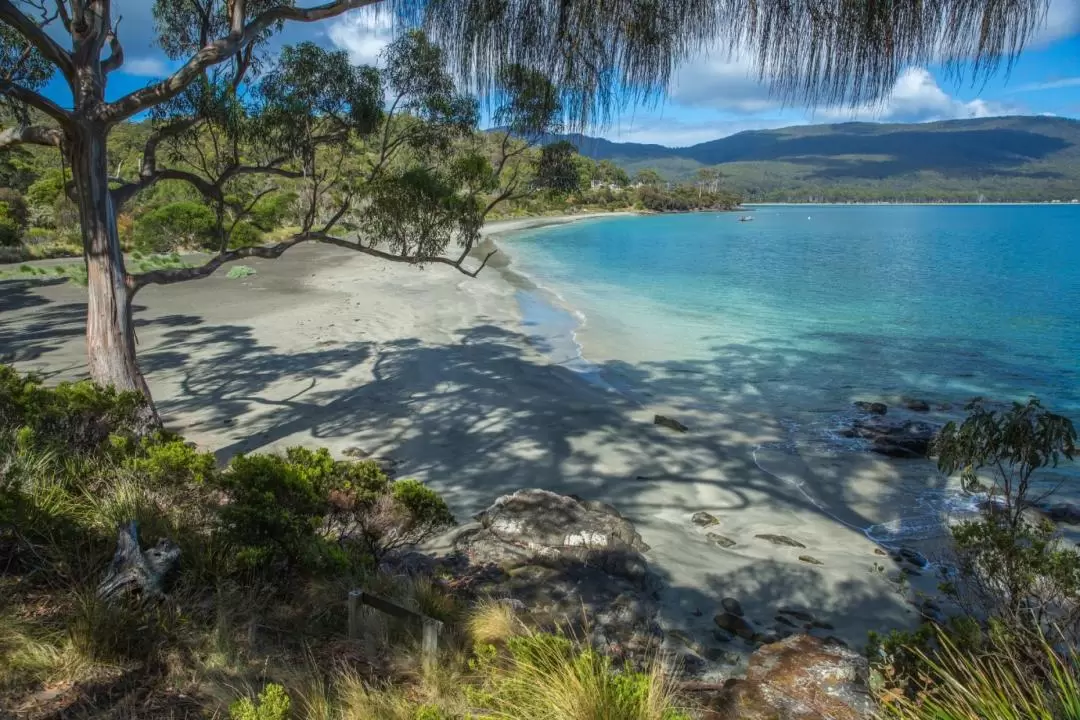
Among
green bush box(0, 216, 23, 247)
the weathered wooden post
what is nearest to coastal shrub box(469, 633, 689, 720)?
the weathered wooden post

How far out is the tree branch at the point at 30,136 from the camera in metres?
6.06

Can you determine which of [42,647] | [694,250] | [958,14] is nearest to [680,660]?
[42,647]

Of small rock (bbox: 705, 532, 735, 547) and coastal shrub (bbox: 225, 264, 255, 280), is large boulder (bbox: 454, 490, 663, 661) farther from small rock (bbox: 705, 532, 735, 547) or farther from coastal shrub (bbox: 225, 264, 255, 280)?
coastal shrub (bbox: 225, 264, 255, 280)

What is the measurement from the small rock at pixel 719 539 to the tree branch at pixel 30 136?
7.59 m

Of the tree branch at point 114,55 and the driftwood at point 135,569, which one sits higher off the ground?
the tree branch at point 114,55

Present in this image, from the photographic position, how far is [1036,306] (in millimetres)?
26172

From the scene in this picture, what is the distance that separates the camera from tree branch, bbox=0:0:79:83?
5.39 metres

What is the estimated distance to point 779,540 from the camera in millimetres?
6605

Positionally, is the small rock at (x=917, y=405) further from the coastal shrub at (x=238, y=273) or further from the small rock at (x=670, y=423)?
the coastal shrub at (x=238, y=273)

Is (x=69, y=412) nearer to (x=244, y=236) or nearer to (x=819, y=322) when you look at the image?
(x=819, y=322)

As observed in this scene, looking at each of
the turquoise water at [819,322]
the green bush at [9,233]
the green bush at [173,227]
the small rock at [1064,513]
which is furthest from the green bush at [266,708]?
the green bush at [9,233]

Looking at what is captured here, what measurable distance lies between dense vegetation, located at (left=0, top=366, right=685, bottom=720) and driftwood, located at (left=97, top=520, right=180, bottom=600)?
0.03m

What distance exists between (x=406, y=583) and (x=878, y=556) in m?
4.98

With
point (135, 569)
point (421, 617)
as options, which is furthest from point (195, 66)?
point (421, 617)
